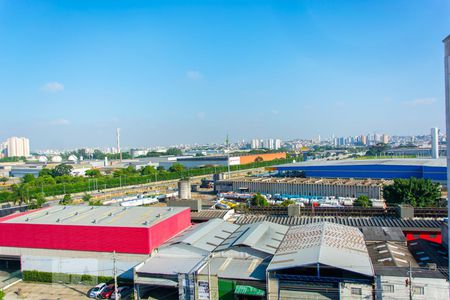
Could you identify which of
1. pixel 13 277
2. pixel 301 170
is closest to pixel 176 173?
pixel 301 170

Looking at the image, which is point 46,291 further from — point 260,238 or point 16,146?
point 16,146

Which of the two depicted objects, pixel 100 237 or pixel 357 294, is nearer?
pixel 357 294

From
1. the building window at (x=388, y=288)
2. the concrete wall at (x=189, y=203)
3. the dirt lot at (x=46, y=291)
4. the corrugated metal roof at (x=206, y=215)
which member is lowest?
the dirt lot at (x=46, y=291)

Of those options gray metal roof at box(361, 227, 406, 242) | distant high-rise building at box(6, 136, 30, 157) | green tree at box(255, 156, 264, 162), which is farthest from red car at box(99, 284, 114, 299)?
distant high-rise building at box(6, 136, 30, 157)

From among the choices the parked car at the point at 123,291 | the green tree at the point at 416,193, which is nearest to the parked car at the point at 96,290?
the parked car at the point at 123,291

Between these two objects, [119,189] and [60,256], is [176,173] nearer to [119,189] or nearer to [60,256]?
[119,189]

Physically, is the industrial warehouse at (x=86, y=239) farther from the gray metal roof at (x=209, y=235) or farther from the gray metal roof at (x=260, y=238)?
the gray metal roof at (x=260, y=238)
